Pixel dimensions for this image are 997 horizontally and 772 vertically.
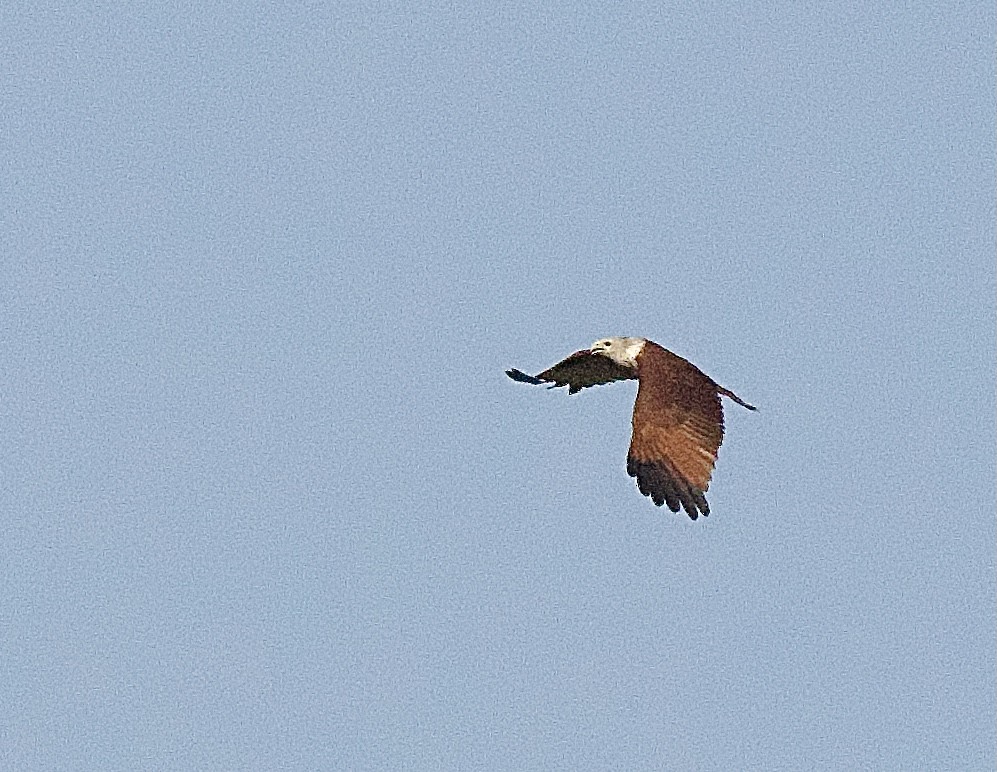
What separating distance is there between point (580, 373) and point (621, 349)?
1.04 metres

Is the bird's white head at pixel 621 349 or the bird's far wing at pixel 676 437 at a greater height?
the bird's white head at pixel 621 349

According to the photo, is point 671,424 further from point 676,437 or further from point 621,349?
point 621,349

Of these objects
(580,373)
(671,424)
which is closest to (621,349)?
(580,373)

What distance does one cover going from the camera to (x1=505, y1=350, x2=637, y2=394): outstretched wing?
101 ft

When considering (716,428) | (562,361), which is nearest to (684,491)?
(716,428)

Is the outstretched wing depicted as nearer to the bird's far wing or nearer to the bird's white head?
the bird's white head

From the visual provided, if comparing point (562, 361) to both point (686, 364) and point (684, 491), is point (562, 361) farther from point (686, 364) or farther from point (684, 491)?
point (684, 491)

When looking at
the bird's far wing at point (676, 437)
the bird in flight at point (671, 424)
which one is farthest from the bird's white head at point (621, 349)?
the bird's far wing at point (676, 437)

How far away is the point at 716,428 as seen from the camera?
28.3 metres

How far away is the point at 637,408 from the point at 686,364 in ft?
4.02

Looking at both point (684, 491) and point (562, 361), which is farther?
point (562, 361)

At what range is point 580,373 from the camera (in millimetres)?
31250

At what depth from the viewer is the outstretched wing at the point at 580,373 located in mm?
30766

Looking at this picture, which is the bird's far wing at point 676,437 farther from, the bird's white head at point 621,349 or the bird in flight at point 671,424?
the bird's white head at point 621,349
